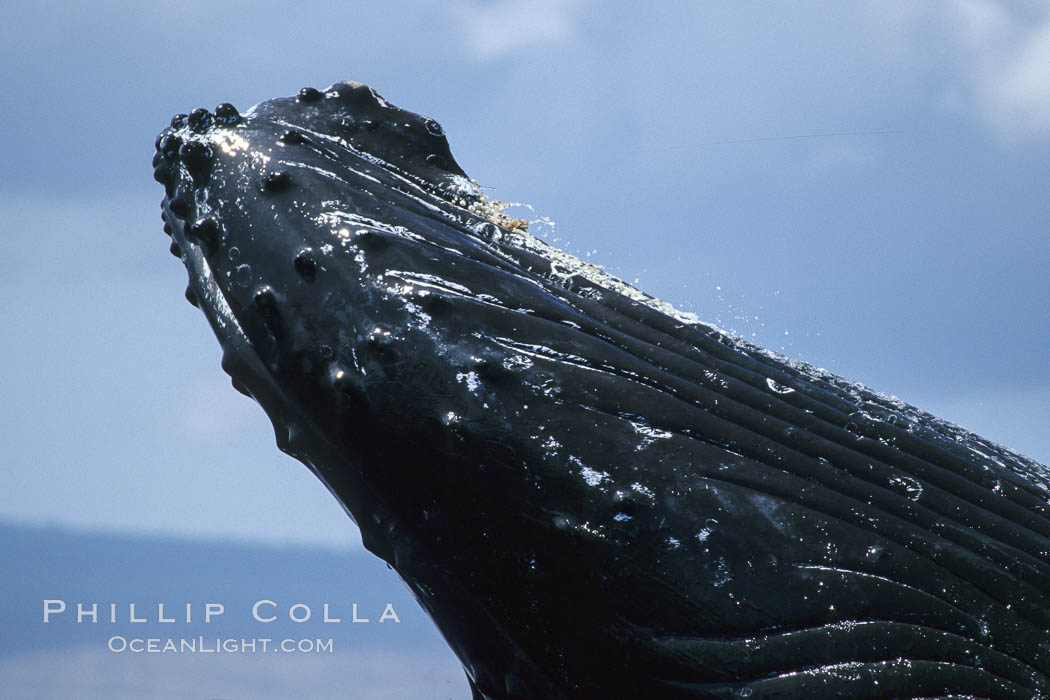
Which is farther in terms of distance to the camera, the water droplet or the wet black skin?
the water droplet

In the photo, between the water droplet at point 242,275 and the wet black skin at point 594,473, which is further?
the water droplet at point 242,275

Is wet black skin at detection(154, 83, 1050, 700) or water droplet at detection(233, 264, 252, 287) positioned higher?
water droplet at detection(233, 264, 252, 287)

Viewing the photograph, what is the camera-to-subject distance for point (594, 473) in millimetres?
3367

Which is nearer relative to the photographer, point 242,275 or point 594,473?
point 594,473

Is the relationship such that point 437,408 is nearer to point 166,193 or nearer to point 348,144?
point 348,144

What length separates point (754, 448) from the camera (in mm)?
3516

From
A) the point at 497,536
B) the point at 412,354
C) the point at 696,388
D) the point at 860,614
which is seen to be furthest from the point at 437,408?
the point at 860,614

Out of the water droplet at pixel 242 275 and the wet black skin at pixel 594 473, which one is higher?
the water droplet at pixel 242 275

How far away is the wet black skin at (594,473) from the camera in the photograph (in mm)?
3273

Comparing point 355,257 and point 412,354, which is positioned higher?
point 355,257

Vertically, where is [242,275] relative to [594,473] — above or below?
above

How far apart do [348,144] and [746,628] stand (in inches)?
92.6

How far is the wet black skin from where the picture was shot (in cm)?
327

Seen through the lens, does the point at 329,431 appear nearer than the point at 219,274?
Yes
